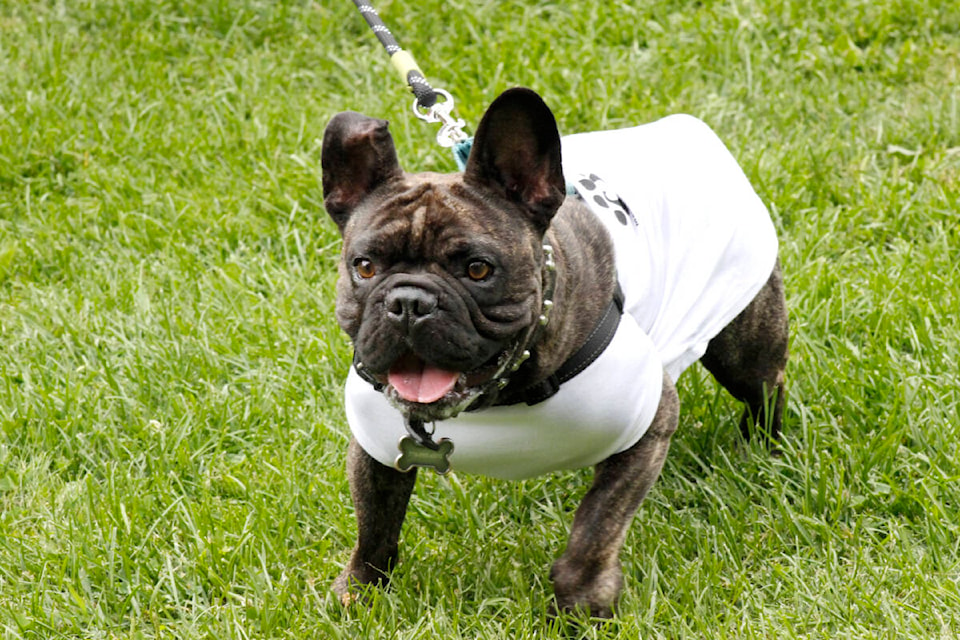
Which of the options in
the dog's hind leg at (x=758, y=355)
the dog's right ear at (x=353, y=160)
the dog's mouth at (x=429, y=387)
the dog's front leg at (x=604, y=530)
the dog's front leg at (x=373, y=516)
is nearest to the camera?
the dog's mouth at (x=429, y=387)

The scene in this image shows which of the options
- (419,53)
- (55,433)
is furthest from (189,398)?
(419,53)

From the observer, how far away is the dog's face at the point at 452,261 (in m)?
3.06

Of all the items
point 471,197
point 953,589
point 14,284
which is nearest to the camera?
point 471,197

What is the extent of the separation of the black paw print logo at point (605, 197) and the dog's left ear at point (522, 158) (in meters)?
0.50

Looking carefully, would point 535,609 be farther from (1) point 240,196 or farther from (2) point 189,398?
(1) point 240,196

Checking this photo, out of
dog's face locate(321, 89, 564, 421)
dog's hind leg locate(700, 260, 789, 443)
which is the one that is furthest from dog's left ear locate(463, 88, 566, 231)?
dog's hind leg locate(700, 260, 789, 443)

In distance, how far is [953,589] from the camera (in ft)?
12.0

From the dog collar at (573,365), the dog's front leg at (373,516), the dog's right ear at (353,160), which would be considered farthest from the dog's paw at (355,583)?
Answer: the dog's right ear at (353,160)

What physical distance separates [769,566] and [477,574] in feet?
2.80

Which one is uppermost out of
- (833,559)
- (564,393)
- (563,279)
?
(563,279)

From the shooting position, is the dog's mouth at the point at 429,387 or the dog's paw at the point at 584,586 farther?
the dog's paw at the point at 584,586

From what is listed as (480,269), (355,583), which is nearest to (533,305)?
(480,269)

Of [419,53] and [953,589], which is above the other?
[953,589]

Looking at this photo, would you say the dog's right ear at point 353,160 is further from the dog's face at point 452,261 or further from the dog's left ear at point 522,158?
the dog's left ear at point 522,158
